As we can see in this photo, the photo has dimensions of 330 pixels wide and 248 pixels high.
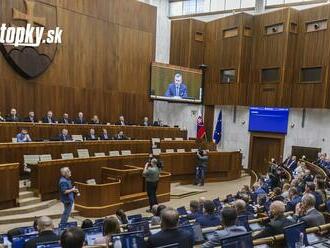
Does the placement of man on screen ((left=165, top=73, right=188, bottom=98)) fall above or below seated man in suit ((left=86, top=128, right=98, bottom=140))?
above

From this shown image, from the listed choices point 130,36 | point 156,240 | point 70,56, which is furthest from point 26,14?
point 156,240

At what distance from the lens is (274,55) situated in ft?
44.3

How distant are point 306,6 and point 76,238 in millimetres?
14178

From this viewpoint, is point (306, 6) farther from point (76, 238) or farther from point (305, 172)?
point (76, 238)

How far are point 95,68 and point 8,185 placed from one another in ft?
21.0

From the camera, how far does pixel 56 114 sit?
11.5 meters

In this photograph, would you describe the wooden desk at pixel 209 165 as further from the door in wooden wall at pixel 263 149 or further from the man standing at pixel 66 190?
the man standing at pixel 66 190

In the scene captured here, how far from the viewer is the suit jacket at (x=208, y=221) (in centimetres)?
404

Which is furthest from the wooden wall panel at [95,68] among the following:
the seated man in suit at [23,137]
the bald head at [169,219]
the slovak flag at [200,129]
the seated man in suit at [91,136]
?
the bald head at [169,219]

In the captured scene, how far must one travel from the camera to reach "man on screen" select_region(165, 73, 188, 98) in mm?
13734

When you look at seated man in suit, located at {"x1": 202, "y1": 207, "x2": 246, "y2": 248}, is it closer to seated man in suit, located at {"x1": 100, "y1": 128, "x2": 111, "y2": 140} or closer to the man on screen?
seated man in suit, located at {"x1": 100, "y1": 128, "x2": 111, "y2": 140}

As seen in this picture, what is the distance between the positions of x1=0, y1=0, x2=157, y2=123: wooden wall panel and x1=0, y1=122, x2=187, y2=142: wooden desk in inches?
62.9

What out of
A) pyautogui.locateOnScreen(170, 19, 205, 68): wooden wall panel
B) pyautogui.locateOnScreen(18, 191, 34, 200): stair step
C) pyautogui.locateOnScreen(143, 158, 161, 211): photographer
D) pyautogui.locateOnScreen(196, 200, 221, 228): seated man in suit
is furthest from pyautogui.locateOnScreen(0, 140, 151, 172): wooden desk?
pyautogui.locateOnScreen(170, 19, 205, 68): wooden wall panel

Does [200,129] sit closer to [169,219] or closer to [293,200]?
[293,200]
